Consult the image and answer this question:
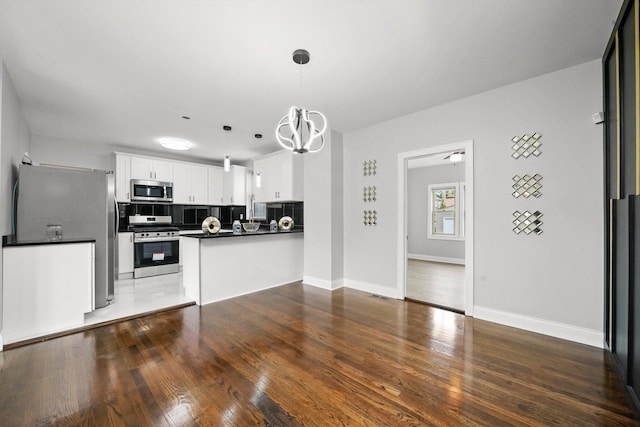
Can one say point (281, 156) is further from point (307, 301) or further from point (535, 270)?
point (535, 270)

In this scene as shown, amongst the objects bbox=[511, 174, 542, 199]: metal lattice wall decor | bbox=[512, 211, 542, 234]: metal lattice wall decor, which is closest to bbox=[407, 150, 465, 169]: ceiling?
bbox=[511, 174, 542, 199]: metal lattice wall decor

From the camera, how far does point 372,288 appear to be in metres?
4.04

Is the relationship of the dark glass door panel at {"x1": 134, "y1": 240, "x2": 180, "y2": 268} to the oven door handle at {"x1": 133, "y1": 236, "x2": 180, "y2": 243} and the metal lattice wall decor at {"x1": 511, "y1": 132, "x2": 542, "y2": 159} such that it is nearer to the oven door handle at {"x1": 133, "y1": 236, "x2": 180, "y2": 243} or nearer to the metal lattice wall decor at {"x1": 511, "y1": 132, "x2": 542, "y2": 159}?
the oven door handle at {"x1": 133, "y1": 236, "x2": 180, "y2": 243}

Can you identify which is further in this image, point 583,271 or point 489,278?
point 489,278

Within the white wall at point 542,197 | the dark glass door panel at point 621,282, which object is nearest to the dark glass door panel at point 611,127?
the white wall at point 542,197

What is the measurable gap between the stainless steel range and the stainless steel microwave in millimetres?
395

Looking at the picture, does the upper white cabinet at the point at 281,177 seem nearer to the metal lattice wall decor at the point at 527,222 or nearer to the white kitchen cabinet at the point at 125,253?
the white kitchen cabinet at the point at 125,253

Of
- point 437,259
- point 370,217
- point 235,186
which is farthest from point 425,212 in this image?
point 235,186

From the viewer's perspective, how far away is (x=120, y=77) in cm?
264

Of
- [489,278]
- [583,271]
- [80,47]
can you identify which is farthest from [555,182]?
[80,47]

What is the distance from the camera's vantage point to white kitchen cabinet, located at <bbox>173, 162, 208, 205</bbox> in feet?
18.8

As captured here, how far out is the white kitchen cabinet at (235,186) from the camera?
626 cm

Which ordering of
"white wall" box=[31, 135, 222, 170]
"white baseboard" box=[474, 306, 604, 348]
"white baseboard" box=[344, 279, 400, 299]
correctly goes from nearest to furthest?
"white baseboard" box=[474, 306, 604, 348] < "white baseboard" box=[344, 279, 400, 299] < "white wall" box=[31, 135, 222, 170]

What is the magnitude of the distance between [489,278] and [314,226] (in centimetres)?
257
